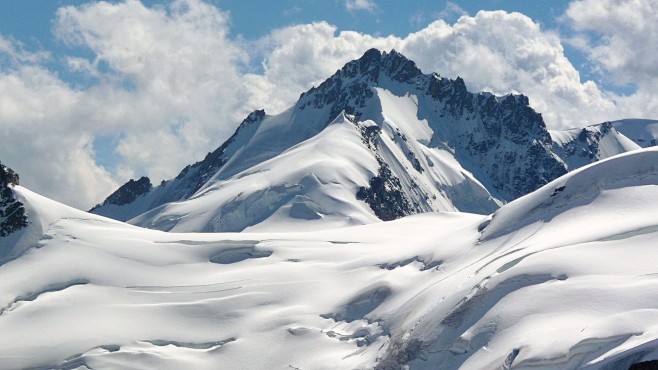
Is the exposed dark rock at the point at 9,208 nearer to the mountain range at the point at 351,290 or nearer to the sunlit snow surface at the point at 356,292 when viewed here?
the mountain range at the point at 351,290

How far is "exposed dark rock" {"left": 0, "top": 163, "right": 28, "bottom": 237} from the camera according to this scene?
108 meters

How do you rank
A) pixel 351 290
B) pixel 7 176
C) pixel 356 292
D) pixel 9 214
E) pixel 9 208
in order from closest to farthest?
1. pixel 356 292
2. pixel 351 290
3. pixel 9 214
4. pixel 9 208
5. pixel 7 176

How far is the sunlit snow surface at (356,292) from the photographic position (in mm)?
65188

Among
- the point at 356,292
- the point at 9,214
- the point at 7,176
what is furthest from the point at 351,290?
the point at 7,176

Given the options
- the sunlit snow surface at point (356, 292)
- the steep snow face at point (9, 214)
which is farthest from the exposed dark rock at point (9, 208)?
the sunlit snow surface at point (356, 292)

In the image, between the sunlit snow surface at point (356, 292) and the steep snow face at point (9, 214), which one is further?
the steep snow face at point (9, 214)

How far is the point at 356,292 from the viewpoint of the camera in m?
92.9

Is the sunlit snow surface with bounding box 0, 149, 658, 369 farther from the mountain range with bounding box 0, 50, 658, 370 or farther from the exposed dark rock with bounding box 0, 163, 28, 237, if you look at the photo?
the exposed dark rock with bounding box 0, 163, 28, 237

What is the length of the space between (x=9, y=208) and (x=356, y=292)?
4155 centimetres

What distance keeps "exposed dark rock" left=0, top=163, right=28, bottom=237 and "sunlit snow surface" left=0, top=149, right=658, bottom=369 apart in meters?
1.33

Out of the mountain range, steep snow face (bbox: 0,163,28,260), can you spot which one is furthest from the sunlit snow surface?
steep snow face (bbox: 0,163,28,260)

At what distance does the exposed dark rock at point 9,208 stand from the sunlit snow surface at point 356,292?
1325 mm

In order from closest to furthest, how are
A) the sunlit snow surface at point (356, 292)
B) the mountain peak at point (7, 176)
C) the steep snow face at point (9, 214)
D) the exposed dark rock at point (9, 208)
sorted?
the sunlit snow surface at point (356, 292) → the steep snow face at point (9, 214) → the exposed dark rock at point (9, 208) → the mountain peak at point (7, 176)

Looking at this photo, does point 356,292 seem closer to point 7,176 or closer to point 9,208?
point 9,208
